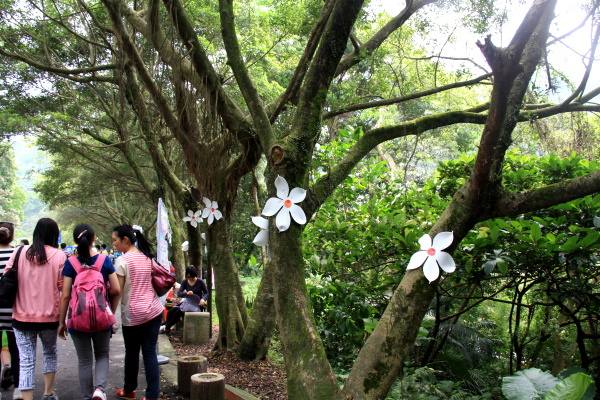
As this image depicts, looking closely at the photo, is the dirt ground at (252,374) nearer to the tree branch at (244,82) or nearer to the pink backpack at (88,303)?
the pink backpack at (88,303)

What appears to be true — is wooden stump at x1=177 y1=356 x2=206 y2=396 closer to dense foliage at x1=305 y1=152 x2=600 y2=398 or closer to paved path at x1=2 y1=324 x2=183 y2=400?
paved path at x1=2 y1=324 x2=183 y2=400

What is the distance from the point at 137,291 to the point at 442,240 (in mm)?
2769

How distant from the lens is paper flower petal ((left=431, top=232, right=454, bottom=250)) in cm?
328

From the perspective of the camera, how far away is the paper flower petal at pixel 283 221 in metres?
3.71

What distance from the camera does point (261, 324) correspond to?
5.79 metres

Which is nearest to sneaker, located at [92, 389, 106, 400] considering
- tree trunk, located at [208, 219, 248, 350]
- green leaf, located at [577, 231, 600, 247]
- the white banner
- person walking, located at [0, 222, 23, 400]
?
person walking, located at [0, 222, 23, 400]

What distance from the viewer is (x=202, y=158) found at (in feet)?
20.2

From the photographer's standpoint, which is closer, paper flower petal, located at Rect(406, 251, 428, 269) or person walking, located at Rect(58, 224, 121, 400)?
paper flower petal, located at Rect(406, 251, 428, 269)

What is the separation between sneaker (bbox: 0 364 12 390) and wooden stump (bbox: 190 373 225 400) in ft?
6.82

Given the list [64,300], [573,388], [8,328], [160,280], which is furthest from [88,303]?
[573,388]

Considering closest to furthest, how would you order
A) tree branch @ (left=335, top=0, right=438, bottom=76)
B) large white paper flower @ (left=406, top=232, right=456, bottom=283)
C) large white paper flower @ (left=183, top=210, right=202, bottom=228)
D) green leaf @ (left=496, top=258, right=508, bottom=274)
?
large white paper flower @ (left=406, top=232, right=456, bottom=283)
green leaf @ (left=496, top=258, right=508, bottom=274)
tree branch @ (left=335, top=0, right=438, bottom=76)
large white paper flower @ (left=183, top=210, right=202, bottom=228)

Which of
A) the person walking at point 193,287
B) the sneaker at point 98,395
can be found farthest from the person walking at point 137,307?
the person walking at point 193,287

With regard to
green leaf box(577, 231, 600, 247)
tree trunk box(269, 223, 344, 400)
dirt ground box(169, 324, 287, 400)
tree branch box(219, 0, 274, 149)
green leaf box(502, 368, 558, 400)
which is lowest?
dirt ground box(169, 324, 287, 400)

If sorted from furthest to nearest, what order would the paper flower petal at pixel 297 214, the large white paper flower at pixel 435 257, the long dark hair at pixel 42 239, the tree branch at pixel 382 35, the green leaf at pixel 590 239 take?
the tree branch at pixel 382 35
the long dark hair at pixel 42 239
the paper flower petal at pixel 297 214
the large white paper flower at pixel 435 257
the green leaf at pixel 590 239
